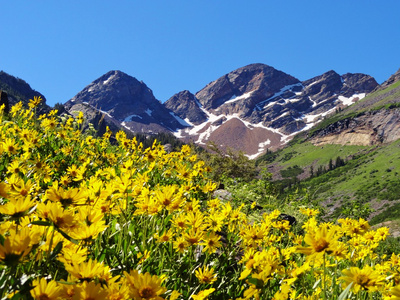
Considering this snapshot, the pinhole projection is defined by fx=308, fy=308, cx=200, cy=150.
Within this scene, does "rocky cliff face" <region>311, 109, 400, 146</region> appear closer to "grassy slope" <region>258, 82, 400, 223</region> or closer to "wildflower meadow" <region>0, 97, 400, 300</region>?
"grassy slope" <region>258, 82, 400, 223</region>

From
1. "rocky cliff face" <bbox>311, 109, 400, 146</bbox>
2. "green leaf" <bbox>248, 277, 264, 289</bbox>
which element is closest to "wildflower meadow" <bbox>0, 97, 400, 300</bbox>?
"green leaf" <bbox>248, 277, 264, 289</bbox>

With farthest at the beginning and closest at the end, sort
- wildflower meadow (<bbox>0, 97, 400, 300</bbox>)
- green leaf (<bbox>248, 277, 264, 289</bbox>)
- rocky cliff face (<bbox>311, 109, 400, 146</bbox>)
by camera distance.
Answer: rocky cliff face (<bbox>311, 109, 400, 146</bbox>), green leaf (<bbox>248, 277, 264, 289</bbox>), wildflower meadow (<bbox>0, 97, 400, 300</bbox>)

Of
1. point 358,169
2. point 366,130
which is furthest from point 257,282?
point 366,130

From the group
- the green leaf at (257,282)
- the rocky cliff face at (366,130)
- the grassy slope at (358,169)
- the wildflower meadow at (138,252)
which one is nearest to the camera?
the wildflower meadow at (138,252)

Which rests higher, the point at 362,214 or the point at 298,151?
the point at 298,151

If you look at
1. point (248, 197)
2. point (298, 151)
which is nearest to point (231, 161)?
point (248, 197)

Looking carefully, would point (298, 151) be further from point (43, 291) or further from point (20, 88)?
point (43, 291)

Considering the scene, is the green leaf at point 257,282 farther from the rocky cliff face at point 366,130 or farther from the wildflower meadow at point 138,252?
the rocky cliff face at point 366,130

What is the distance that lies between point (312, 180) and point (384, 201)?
39207 mm

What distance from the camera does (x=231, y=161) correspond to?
15.7 meters

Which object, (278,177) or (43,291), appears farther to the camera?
(278,177)

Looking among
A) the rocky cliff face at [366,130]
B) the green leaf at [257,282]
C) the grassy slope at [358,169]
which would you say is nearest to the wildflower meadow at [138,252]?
the green leaf at [257,282]

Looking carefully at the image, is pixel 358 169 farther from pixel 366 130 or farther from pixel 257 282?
pixel 257 282

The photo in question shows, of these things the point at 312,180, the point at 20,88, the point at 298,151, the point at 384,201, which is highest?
the point at 20,88
